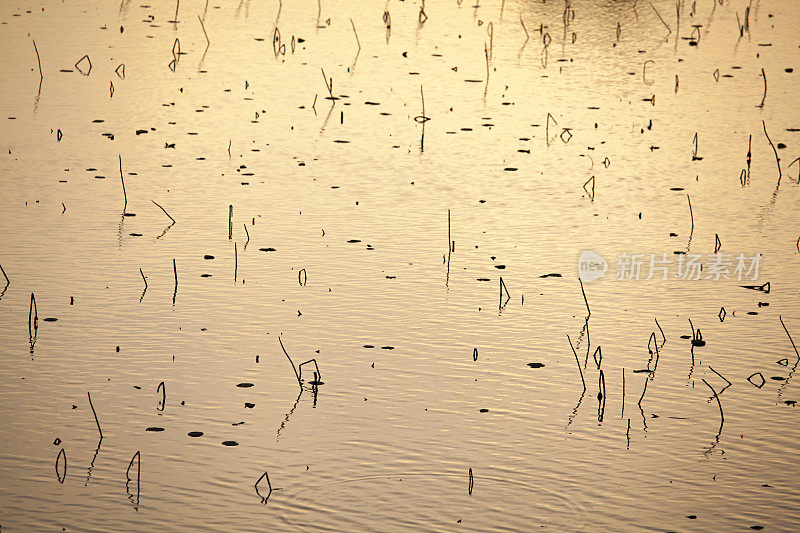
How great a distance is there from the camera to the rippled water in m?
6.09

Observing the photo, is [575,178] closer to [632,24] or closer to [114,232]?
[114,232]

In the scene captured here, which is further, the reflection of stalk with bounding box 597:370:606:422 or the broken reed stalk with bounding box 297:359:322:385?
the broken reed stalk with bounding box 297:359:322:385

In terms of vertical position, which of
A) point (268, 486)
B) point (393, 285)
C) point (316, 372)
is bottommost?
point (268, 486)

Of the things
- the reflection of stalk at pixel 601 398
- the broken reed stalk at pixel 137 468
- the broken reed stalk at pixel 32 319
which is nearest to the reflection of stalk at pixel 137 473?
the broken reed stalk at pixel 137 468

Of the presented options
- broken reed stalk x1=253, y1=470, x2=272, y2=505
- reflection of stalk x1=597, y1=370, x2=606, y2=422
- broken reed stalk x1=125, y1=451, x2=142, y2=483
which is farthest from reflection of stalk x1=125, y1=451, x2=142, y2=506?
reflection of stalk x1=597, y1=370, x2=606, y2=422

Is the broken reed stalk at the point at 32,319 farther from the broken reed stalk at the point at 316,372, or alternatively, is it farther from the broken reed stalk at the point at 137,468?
the broken reed stalk at the point at 137,468

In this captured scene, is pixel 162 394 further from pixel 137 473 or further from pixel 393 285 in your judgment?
pixel 393 285

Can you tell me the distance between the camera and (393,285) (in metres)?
8.71

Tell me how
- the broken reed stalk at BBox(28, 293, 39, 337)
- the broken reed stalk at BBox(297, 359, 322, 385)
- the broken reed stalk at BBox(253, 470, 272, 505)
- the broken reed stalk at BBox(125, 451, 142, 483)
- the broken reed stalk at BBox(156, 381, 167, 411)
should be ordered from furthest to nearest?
the broken reed stalk at BBox(28, 293, 39, 337) → the broken reed stalk at BBox(297, 359, 322, 385) → the broken reed stalk at BBox(156, 381, 167, 411) → the broken reed stalk at BBox(125, 451, 142, 483) → the broken reed stalk at BBox(253, 470, 272, 505)

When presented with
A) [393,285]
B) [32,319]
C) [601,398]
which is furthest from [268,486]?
[393,285]

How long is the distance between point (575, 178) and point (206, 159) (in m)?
3.43

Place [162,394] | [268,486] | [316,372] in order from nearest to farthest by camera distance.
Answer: [268,486]
[162,394]
[316,372]

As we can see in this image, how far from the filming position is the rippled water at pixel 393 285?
6094mm

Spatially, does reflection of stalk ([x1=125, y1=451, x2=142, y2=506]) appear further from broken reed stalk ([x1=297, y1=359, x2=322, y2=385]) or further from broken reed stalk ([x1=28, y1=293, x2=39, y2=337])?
broken reed stalk ([x1=28, y1=293, x2=39, y2=337])
